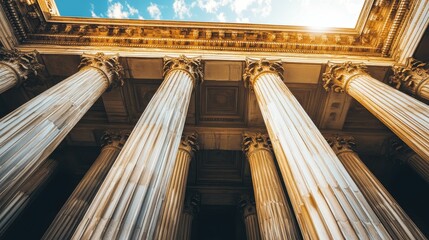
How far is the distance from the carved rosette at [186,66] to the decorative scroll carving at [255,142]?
11.7 ft

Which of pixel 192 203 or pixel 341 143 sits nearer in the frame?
pixel 341 143

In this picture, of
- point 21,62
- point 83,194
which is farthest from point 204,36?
point 83,194

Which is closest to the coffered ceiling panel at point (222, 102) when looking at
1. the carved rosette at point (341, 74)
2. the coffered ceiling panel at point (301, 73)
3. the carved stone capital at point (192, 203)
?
the coffered ceiling panel at point (301, 73)

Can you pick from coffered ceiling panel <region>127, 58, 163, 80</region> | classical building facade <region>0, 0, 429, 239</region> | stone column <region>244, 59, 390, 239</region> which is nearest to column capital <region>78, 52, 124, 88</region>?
classical building facade <region>0, 0, 429, 239</region>

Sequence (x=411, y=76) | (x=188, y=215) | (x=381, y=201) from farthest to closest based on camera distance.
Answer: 1. (x=188, y=215)
2. (x=411, y=76)
3. (x=381, y=201)

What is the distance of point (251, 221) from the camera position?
10430mm

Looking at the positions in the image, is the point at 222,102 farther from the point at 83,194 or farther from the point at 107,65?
the point at 83,194

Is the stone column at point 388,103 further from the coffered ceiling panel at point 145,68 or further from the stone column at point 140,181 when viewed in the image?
the coffered ceiling panel at point 145,68

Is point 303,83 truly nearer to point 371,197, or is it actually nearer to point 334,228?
point 371,197

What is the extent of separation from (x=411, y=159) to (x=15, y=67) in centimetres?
1541

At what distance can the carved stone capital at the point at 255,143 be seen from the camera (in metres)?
10.2

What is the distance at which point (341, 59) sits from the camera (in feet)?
32.9

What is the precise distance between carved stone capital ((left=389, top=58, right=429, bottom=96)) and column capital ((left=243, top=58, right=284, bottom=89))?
443 cm

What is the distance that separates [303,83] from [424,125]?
548 cm
